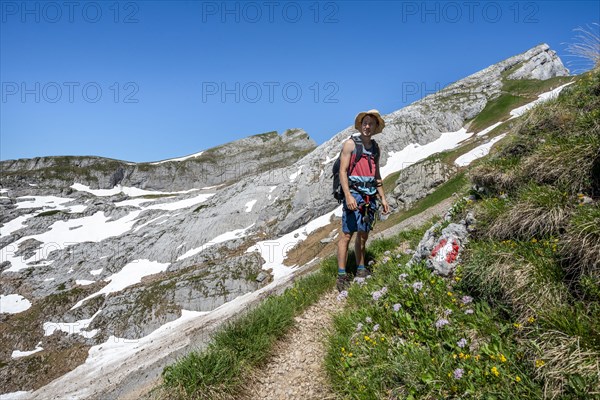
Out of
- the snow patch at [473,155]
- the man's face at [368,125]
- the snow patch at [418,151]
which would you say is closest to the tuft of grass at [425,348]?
the man's face at [368,125]

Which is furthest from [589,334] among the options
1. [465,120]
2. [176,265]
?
[465,120]

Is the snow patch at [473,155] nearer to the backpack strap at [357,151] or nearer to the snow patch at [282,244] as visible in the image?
the snow patch at [282,244]

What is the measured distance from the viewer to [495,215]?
5.41 metres

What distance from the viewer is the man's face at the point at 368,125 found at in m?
7.55

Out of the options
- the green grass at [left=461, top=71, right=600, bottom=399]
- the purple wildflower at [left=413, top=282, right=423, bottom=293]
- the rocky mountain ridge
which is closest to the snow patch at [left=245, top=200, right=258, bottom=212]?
the green grass at [left=461, top=71, right=600, bottom=399]

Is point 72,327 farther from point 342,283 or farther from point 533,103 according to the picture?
point 533,103

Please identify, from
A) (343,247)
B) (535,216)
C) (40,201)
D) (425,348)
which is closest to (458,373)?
(425,348)

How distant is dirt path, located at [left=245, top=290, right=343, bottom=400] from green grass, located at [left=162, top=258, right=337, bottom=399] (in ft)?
0.64

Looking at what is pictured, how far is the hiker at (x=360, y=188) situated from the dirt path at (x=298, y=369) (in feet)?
5.19

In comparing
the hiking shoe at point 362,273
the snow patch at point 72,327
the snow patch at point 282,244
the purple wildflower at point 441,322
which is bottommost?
the snow patch at point 72,327

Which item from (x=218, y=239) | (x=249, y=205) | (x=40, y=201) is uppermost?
(x=40, y=201)

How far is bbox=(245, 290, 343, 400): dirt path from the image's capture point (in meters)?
4.57

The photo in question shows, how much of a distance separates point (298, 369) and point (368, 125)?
537 cm

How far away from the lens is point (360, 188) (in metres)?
7.49
